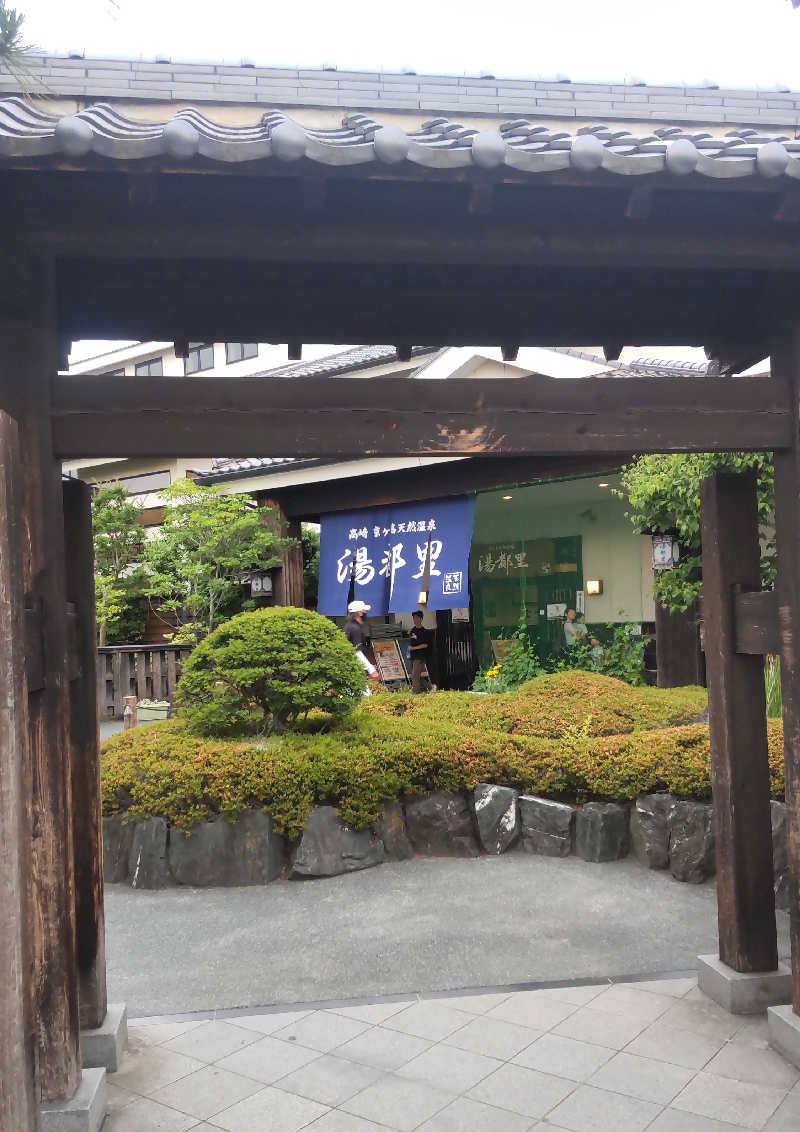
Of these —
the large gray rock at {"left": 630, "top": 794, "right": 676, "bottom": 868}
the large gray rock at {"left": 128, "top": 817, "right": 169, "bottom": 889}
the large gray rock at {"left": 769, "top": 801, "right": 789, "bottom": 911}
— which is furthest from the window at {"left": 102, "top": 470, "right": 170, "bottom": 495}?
the large gray rock at {"left": 769, "top": 801, "right": 789, "bottom": 911}

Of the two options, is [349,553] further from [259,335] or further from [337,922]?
[259,335]

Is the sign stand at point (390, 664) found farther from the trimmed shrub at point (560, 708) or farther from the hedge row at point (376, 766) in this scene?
the hedge row at point (376, 766)

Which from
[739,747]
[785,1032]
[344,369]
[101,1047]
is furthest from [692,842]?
[344,369]

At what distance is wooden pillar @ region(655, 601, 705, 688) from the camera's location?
480 inches

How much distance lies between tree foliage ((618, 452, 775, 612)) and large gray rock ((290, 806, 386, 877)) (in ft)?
14.8

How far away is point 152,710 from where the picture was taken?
13.5 m

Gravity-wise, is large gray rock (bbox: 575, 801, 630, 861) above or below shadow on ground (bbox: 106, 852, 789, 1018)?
above

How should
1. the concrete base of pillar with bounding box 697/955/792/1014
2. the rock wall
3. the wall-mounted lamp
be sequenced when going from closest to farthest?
the concrete base of pillar with bounding box 697/955/792/1014 → the rock wall → the wall-mounted lamp

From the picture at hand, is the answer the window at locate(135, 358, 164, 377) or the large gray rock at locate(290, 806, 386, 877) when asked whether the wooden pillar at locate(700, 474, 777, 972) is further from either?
the window at locate(135, 358, 164, 377)

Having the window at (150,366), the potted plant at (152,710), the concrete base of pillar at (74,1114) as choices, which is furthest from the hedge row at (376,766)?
A: the window at (150,366)

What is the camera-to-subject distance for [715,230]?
3711 millimetres

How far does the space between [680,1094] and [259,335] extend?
405 centimetres

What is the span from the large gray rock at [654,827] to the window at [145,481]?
2032 centimetres

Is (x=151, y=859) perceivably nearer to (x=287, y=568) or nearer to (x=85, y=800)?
(x=85, y=800)
